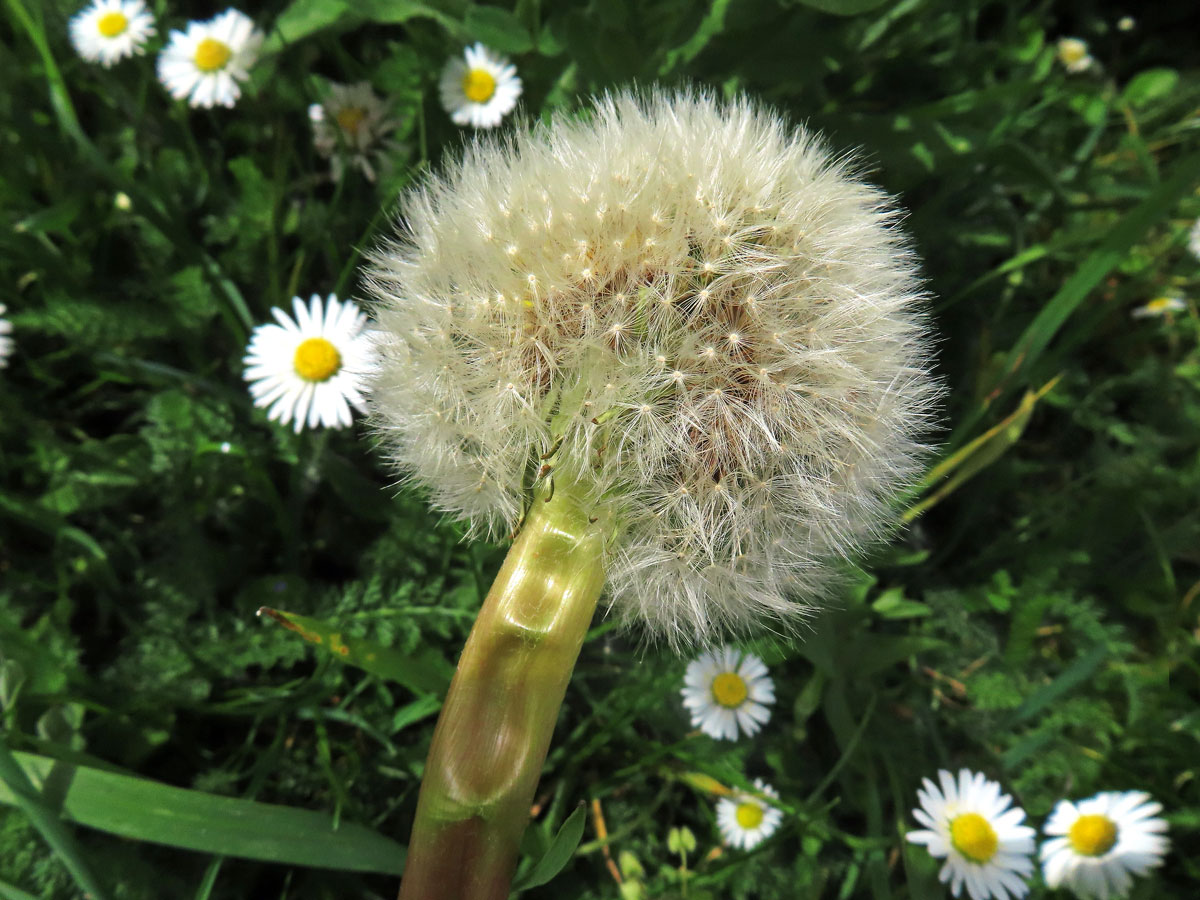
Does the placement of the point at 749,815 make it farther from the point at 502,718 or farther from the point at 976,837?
the point at 502,718

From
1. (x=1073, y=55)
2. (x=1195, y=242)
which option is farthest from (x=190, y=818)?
(x=1073, y=55)

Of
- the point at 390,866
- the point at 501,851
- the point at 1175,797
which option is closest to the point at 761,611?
the point at 501,851

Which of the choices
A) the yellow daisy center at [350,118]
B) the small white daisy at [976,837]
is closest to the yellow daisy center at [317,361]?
the yellow daisy center at [350,118]

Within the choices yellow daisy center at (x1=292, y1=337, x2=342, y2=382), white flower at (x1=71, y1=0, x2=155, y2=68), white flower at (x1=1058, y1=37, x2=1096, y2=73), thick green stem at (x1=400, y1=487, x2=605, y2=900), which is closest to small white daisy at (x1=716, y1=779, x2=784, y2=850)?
thick green stem at (x1=400, y1=487, x2=605, y2=900)

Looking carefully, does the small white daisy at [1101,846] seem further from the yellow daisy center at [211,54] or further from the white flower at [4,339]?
the yellow daisy center at [211,54]

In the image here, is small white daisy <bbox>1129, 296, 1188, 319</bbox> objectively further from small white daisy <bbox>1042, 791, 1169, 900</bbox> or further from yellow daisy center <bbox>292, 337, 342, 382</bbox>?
yellow daisy center <bbox>292, 337, 342, 382</bbox>

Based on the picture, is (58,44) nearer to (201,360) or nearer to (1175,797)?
(201,360)
